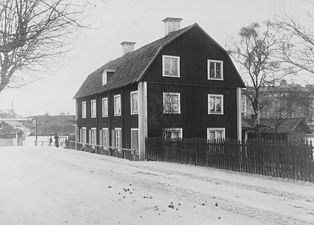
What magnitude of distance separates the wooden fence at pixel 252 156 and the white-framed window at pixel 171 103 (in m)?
4.06

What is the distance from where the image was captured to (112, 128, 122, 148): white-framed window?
1227 inches

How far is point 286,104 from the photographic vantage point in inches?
1944

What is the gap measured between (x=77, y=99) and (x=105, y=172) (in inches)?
1072

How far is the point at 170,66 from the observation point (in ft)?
93.4

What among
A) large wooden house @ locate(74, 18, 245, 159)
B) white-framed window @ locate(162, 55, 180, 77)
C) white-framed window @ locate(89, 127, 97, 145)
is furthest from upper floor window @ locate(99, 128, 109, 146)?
white-framed window @ locate(162, 55, 180, 77)

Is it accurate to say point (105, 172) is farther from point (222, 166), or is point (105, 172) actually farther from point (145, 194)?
point (145, 194)

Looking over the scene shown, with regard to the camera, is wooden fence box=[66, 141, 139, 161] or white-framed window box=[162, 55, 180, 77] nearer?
wooden fence box=[66, 141, 139, 161]

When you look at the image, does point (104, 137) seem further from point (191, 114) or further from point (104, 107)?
point (191, 114)

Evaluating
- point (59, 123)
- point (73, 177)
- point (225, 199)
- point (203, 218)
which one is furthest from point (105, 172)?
point (59, 123)

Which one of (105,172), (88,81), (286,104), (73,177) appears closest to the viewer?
(73,177)

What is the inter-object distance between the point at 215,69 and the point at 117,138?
9119mm

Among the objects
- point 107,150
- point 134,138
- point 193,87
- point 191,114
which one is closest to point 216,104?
point 193,87

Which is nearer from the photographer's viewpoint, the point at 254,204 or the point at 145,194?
the point at 254,204

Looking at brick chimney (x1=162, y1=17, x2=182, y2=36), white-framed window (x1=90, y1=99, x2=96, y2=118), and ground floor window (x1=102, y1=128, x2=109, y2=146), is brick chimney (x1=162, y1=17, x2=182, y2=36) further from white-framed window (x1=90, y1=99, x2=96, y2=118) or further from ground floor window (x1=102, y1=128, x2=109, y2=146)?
white-framed window (x1=90, y1=99, x2=96, y2=118)
